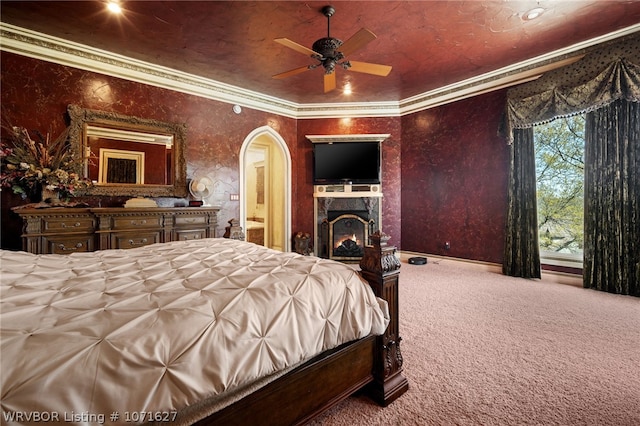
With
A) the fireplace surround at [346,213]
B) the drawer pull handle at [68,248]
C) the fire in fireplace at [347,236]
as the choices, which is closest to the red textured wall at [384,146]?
the fireplace surround at [346,213]

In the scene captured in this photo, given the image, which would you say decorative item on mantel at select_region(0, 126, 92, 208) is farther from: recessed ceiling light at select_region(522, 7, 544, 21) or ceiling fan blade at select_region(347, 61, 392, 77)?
recessed ceiling light at select_region(522, 7, 544, 21)

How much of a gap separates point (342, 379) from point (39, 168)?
12.3ft

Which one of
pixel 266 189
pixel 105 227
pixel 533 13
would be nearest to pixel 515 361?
pixel 533 13

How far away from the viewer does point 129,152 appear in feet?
12.3

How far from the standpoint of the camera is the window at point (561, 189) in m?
3.68

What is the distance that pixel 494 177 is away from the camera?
4.31 m

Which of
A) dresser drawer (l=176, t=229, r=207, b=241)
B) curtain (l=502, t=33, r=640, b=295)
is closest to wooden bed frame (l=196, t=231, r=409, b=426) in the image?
dresser drawer (l=176, t=229, r=207, b=241)

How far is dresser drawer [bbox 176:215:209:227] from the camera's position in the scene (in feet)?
12.2

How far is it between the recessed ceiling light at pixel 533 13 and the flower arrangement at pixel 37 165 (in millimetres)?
5124

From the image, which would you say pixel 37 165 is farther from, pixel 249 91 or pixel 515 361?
pixel 515 361

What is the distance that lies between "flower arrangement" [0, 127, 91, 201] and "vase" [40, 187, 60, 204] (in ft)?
0.05

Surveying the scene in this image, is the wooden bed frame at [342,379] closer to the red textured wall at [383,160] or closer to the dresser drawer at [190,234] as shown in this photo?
the dresser drawer at [190,234]

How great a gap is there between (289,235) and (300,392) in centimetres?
434

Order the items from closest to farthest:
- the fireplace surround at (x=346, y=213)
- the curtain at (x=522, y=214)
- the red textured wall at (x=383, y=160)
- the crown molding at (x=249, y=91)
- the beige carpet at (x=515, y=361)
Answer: the beige carpet at (x=515, y=361)
the crown molding at (x=249, y=91)
the curtain at (x=522, y=214)
the fireplace surround at (x=346, y=213)
the red textured wall at (x=383, y=160)
